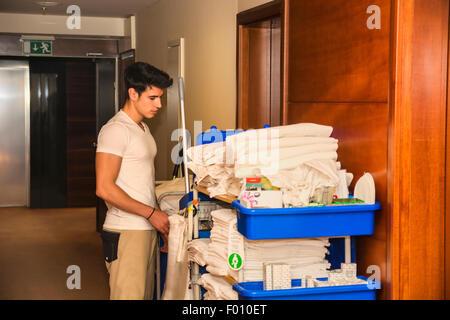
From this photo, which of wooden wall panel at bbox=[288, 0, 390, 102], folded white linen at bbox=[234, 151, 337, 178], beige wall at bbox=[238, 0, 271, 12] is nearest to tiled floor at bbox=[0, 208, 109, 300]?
beige wall at bbox=[238, 0, 271, 12]

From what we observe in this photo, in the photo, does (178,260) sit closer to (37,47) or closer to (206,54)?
(206,54)

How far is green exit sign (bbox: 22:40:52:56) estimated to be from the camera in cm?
805

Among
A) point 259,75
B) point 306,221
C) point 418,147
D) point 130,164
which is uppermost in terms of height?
point 259,75

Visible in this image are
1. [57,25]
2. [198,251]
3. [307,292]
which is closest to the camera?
[307,292]

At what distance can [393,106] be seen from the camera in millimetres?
1979

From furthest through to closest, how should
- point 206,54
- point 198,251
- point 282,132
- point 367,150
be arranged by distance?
point 206,54 < point 198,251 < point 367,150 < point 282,132

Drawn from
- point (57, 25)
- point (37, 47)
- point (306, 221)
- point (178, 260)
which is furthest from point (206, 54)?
point (37, 47)

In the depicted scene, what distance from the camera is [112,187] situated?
8.53 ft

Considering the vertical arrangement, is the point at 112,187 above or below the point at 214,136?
below

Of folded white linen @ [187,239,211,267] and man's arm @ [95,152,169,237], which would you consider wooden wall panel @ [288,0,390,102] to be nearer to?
folded white linen @ [187,239,211,267]

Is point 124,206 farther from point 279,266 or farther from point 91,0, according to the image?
point 91,0

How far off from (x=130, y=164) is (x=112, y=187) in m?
0.16

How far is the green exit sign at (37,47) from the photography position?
8.05 m

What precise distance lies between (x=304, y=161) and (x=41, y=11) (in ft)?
21.2
